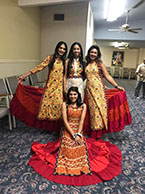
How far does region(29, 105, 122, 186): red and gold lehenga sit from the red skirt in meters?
0.48

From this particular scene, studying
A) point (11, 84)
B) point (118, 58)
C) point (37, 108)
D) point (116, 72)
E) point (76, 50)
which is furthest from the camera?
point (118, 58)

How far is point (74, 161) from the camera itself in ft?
6.32

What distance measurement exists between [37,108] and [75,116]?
849mm

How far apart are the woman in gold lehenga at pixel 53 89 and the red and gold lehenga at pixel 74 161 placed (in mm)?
491

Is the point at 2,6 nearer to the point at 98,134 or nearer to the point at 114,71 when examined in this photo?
the point at 98,134

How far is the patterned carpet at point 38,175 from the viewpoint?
5.35ft

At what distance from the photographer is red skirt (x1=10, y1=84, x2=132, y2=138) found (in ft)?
8.62

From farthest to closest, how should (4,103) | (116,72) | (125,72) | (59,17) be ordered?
(116,72) < (125,72) < (59,17) < (4,103)

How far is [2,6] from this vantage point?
10.7 ft

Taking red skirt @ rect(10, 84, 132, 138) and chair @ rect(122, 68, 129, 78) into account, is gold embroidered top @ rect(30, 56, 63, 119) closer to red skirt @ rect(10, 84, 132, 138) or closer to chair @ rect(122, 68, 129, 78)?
red skirt @ rect(10, 84, 132, 138)

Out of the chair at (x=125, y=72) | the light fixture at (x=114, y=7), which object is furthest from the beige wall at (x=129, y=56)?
the light fixture at (x=114, y=7)

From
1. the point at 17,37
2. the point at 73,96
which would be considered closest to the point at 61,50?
the point at 73,96

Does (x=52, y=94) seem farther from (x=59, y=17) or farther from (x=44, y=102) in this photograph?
(x=59, y=17)

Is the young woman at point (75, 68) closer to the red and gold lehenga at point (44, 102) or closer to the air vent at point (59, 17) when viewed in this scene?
the red and gold lehenga at point (44, 102)
